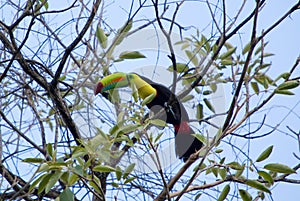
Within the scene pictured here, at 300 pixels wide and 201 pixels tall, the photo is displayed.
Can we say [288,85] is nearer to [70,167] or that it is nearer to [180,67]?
[180,67]

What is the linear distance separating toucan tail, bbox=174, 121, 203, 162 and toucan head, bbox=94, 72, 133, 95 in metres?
0.42

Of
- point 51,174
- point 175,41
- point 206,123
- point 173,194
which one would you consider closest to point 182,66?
point 175,41

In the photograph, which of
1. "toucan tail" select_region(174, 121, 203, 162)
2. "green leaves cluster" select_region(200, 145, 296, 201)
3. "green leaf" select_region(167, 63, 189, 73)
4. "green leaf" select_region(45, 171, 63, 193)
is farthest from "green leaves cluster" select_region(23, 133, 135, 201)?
"toucan tail" select_region(174, 121, 203, 162)

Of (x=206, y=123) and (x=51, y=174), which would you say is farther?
(x=206, y=123)

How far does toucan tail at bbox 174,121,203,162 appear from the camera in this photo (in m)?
2.62

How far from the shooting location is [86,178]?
59.8 inches

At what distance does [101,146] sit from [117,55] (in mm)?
654

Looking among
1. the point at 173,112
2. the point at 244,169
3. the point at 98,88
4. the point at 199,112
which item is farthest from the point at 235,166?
the point at 173,112

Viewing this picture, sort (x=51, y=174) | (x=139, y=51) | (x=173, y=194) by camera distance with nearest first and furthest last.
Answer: (x=51, y=174) → (x=173, y=194) → (x=139, y=51)

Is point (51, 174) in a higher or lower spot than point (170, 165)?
higher

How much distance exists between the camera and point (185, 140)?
2.71m

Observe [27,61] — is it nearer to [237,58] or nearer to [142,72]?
[142,72]

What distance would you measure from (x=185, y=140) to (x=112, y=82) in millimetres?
611

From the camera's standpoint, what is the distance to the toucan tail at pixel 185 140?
8.59ft
